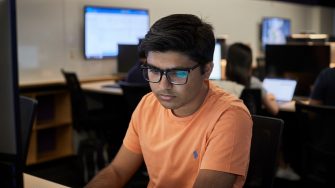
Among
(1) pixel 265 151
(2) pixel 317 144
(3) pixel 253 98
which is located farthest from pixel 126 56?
(1) pixel 265 151

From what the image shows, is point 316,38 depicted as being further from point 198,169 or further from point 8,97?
point 8,97

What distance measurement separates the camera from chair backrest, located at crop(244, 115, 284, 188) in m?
1.53

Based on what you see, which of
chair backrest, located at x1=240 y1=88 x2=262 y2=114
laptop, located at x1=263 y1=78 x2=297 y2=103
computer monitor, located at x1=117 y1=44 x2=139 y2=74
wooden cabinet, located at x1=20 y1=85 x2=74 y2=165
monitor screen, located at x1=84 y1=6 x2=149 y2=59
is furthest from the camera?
monitor screen, located at x1=84 y1=6 x2=149 y2=59

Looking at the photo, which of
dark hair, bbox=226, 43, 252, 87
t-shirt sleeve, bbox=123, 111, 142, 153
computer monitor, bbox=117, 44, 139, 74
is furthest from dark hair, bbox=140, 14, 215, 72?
computer monitor, bbox=117, 44, 139, 74

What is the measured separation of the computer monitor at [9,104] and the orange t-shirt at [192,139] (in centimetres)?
58

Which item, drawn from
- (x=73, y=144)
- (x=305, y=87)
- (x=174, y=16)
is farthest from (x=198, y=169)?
(x=73, y=144)

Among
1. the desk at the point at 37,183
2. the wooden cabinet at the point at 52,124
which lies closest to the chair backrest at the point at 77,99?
the wooden cabinet at the point at 52,124

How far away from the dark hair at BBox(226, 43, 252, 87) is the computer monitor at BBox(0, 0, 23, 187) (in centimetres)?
245

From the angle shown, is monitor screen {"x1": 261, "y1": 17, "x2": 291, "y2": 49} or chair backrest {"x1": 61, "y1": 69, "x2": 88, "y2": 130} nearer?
chair backrest {"x1": 61, "y1": 69, "x2": 88, "y2": 130}

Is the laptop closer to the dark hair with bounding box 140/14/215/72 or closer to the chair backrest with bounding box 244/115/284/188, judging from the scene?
the chair backrest with bounding box 244/115/284/188

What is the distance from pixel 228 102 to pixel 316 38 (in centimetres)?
478

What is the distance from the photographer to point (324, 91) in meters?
3.10

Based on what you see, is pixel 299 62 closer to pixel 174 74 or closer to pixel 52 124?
pixel 52 124

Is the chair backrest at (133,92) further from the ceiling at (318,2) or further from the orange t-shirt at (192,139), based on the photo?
the ceiling at (318,2)
